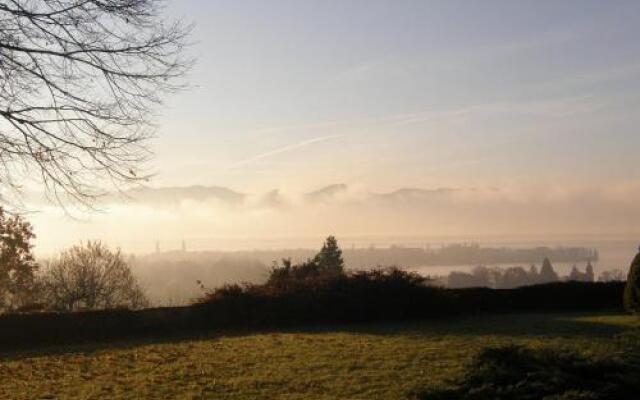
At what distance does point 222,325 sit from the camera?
66.2ft

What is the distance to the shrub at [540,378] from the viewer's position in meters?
8.38

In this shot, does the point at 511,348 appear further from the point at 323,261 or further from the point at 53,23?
the point at 323,261

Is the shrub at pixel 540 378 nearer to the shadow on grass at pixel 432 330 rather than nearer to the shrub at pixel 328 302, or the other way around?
the shadow on grass at pixel 432 330

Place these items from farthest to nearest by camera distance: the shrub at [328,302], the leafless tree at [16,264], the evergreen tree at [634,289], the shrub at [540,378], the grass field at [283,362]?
1. the leafless tree at [16,264]
2. the shrub at [328,302]
3. the evergreen tree at [634,289]
4. the grass field at [283,362]
5. the shrub at [540,378]

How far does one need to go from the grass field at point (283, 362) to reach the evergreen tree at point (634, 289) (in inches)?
58.3

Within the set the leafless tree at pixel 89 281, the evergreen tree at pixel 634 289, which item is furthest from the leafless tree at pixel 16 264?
the evergreen tree at pixel 634 289

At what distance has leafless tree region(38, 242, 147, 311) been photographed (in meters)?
33.9

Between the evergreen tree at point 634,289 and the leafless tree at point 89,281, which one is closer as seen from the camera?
the evergreen tree at point 634,289

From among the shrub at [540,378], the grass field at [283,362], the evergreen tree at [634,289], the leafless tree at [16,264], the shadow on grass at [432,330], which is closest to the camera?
Result: the shrub at [540,378]

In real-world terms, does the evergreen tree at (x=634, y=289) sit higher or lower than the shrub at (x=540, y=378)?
higher

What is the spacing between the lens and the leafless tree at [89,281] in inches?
1334

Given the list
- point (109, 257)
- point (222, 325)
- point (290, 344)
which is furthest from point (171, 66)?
point (109, 257)

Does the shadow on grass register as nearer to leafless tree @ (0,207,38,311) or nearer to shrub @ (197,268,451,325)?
shrub @ (197,268,451,325)

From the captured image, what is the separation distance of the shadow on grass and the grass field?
0.04 m
